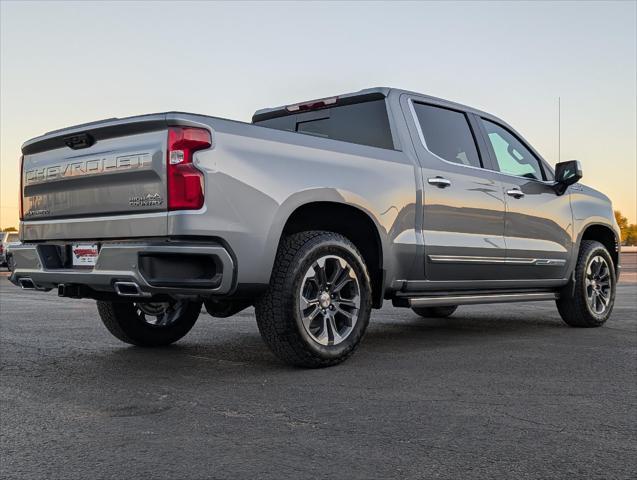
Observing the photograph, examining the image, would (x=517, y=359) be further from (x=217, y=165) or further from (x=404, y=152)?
(x=217, y=165)

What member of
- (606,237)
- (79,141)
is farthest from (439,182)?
(606,237)

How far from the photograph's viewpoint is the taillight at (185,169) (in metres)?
4.56

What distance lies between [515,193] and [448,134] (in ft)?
2.97

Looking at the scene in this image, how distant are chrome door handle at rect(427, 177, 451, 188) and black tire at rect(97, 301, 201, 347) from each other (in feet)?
7.44

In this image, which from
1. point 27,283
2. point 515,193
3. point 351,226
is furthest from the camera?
point 515,193

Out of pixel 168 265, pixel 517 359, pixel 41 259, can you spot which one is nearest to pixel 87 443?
pixel 168 265

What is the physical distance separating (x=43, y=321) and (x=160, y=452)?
5818 mm

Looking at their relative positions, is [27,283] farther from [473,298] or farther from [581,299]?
[581,299]

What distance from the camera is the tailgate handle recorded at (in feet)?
16.6

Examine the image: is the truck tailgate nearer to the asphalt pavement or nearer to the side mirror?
the asphalt pavement

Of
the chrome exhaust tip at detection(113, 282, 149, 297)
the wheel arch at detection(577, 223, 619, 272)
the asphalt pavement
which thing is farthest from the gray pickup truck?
the wheel arch at detection(577, 223, 619, 272)

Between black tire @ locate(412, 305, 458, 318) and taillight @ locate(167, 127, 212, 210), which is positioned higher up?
taillight @ locate(167, 127, 212, 210)

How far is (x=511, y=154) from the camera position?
24.3 ft

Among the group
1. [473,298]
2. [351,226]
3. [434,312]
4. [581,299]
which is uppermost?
[351,226]
